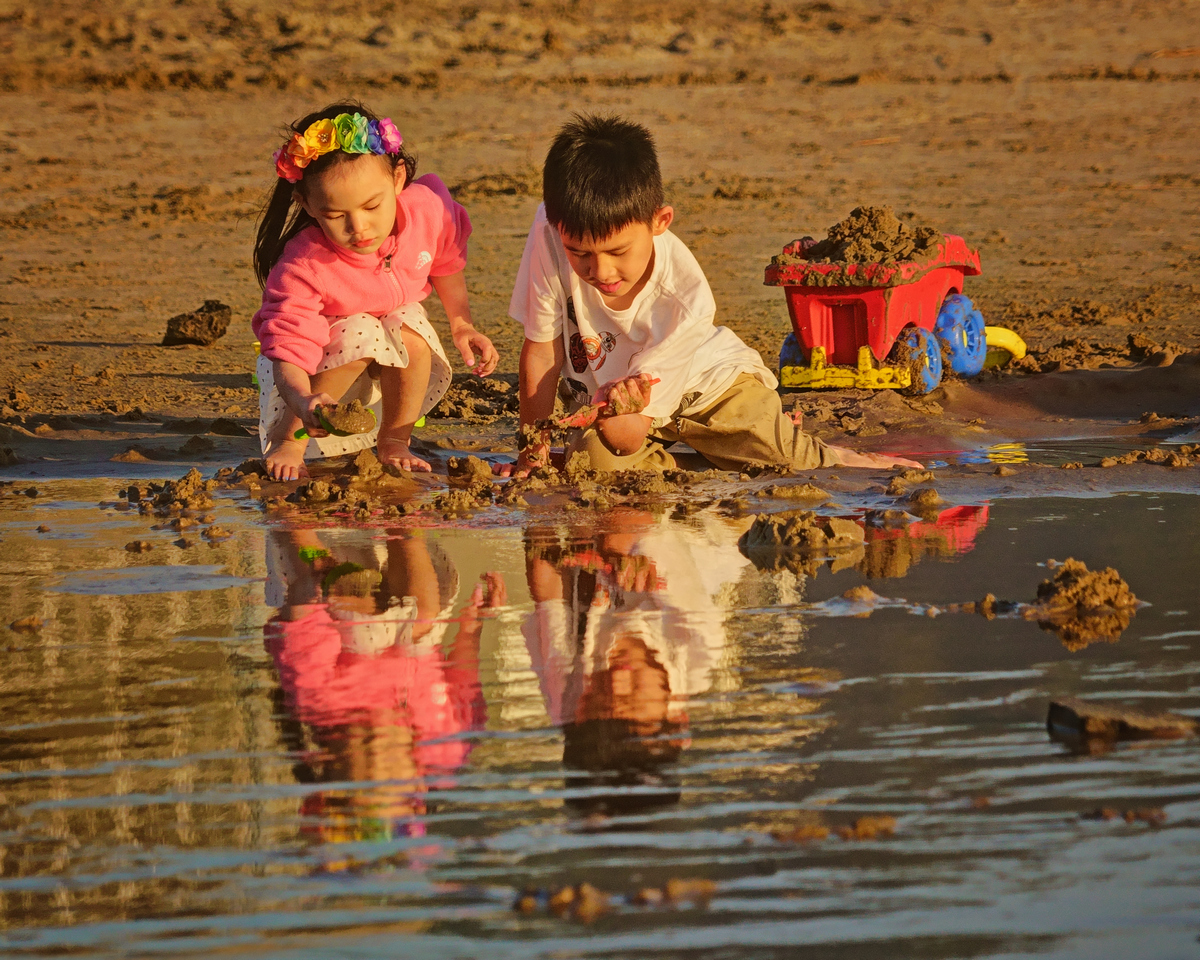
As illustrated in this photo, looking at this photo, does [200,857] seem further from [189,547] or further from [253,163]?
[253,163]

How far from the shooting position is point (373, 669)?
8.32ft

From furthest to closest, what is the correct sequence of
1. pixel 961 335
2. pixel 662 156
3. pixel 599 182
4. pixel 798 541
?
pixel 662 156 < pixel 961 335 < pixel 599 182 < pixel 798 541

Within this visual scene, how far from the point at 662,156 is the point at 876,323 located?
18.6 ft

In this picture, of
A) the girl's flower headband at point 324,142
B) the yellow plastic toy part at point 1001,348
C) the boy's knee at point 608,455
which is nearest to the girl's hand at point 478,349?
the boy's knee at point 608,455

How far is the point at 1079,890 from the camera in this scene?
1.71 m

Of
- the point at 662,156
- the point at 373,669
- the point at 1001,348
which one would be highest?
the point at 662,156

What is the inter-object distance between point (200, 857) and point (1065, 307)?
5.64 meters

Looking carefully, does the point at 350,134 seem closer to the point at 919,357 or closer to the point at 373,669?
the point at 373,669

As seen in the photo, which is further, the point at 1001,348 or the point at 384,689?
the point at 1001,348

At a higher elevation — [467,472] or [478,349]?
[478,349]

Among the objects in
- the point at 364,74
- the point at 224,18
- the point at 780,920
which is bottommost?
the point at 780,920

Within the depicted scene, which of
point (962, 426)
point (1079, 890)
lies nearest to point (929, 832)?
point (1079, 890)

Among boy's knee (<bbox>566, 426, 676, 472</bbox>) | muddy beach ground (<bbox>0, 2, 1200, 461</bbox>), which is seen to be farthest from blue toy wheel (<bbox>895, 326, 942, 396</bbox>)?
boy's knee (<bbox>566, 426, 676, 472</bbox>)

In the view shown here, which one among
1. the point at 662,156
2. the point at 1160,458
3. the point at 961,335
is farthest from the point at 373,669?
the point at 662,156
